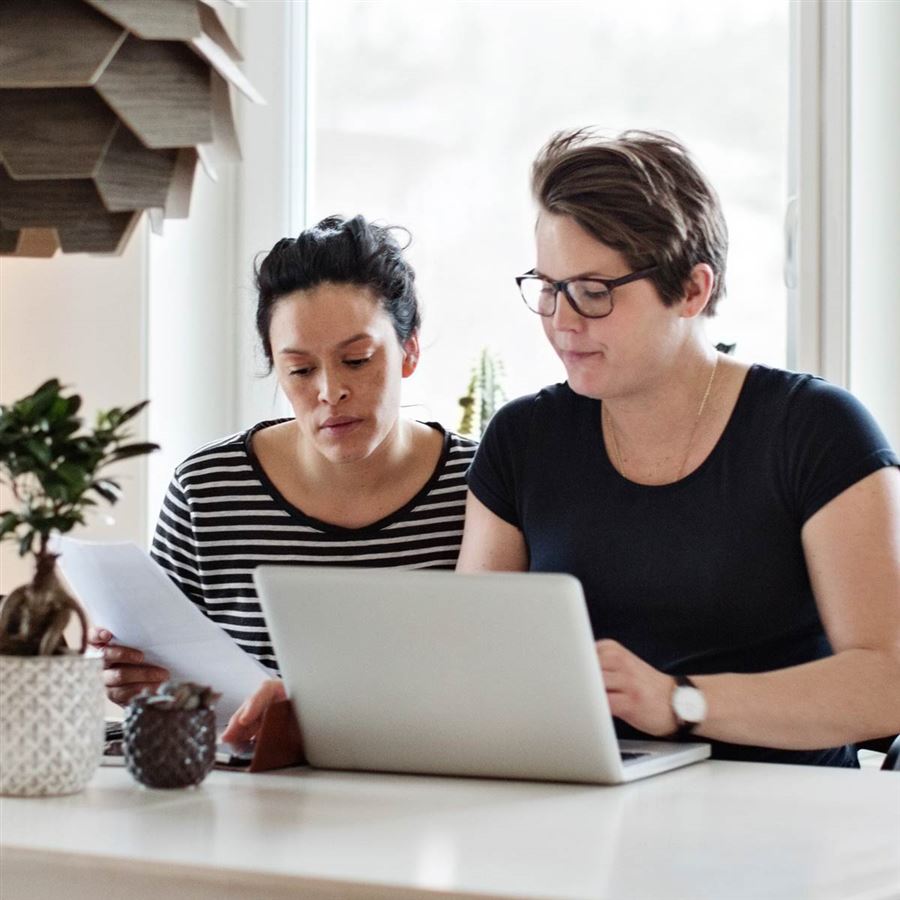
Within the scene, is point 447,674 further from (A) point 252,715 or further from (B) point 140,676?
(B) point 140,676

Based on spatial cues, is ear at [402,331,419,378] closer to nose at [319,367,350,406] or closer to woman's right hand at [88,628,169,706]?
nose at [319,367,350,406]

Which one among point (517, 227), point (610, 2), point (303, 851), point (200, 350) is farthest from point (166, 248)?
point (303, 851)

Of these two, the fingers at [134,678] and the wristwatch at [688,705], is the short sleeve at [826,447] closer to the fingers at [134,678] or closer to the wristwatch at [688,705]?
the wristwatch at [688,705]

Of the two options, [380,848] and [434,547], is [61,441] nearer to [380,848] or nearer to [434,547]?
[380,848]

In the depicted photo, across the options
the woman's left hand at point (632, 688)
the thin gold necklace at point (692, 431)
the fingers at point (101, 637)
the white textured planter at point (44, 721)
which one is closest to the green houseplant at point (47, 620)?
the white textured planter at point (44, 721)

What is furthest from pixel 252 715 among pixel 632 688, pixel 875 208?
pixel 875 208

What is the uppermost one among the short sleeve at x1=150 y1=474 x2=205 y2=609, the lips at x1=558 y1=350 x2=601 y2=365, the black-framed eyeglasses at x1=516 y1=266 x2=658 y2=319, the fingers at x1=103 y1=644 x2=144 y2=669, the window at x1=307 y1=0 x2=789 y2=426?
the window at x1=307 y1=0 x2=789 y2=426

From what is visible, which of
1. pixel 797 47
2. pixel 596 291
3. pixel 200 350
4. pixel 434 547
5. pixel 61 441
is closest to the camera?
pixel 61 441

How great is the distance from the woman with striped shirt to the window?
2.13 ft

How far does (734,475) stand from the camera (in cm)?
175

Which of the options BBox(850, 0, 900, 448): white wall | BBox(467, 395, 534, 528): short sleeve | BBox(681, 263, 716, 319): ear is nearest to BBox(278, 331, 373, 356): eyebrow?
BBox(467, 395, 534, 528): short sleeve

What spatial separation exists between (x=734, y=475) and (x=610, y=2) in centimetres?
129

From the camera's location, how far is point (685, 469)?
5.83 feet

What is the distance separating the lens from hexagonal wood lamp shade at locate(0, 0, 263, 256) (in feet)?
3.61
